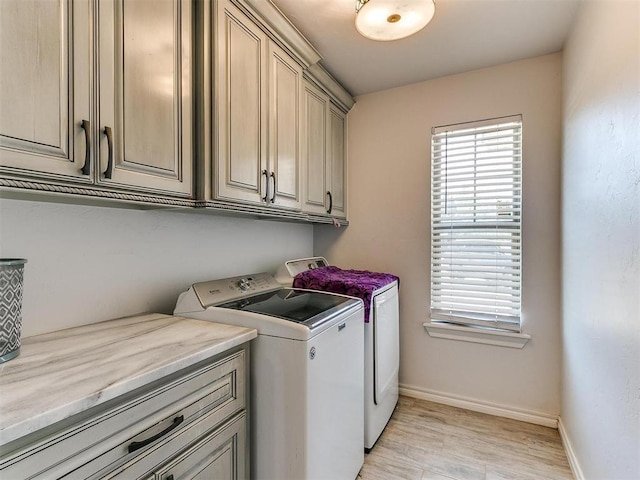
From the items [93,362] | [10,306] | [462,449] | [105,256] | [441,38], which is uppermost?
[441,38]

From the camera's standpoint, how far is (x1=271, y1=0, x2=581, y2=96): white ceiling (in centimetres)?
166

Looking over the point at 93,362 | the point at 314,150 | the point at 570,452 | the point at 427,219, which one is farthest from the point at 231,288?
the point at 570,452

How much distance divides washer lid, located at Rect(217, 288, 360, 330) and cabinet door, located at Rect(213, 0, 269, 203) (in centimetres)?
50

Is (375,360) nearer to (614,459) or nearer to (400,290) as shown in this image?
(400,290)

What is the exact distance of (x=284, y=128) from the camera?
183cm

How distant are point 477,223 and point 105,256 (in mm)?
2249

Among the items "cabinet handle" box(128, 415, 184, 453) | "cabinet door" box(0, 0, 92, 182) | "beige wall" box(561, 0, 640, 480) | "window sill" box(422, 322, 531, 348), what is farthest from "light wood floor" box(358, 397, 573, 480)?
"cabinet door" box(0, 0, 92, 182)

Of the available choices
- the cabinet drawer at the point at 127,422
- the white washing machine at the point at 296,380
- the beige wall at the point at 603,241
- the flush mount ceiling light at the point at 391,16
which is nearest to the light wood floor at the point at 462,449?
the beige wall at the point at 603,241

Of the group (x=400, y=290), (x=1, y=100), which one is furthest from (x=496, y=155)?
(x=1, y=100)

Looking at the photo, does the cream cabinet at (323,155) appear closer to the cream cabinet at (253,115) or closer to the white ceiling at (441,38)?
the cream cabinet at (253,115)

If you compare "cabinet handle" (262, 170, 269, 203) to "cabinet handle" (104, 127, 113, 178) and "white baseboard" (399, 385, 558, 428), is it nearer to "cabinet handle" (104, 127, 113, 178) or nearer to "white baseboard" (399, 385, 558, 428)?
"cabinet handle" (104, 127, 113, 178)

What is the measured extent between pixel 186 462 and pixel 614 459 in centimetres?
149

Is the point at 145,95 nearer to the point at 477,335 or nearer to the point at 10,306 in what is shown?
the point at 10,306

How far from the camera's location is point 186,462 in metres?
0.98
